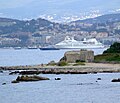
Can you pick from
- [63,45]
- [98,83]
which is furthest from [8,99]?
[63,45]

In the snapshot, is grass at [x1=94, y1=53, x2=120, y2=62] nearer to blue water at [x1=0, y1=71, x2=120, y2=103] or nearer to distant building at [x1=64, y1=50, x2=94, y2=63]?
distant building at [x1=64, y1=50, x2=94, y2=63]

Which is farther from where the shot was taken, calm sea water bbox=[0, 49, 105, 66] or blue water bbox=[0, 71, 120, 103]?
calm sea water bbox=[0, 49, 105, 66]

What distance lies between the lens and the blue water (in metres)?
39.5

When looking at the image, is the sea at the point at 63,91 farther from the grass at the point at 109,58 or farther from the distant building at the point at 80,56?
the distant building at the point at 80,56

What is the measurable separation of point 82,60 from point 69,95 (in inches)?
1571

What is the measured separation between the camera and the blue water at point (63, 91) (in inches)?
1556

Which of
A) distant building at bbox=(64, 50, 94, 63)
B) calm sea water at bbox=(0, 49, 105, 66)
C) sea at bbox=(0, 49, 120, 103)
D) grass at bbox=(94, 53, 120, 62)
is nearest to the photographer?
sea at bbox=(0, 49, 120, 103)

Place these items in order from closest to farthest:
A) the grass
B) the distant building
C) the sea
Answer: the sea < the grass < the distant building

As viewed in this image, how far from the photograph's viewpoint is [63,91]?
45.1 m

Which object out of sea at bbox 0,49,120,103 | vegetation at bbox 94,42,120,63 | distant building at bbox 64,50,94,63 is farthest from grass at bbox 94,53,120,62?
sea at bbox 0,49,120,103

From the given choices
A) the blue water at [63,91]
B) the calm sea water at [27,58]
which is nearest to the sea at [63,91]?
the blue water at [63,91]

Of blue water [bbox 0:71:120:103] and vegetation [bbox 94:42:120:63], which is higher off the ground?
vegetation [bbox 94:42:120:63]

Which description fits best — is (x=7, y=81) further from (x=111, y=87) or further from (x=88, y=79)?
(x=111, y=87)

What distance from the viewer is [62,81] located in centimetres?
5441
